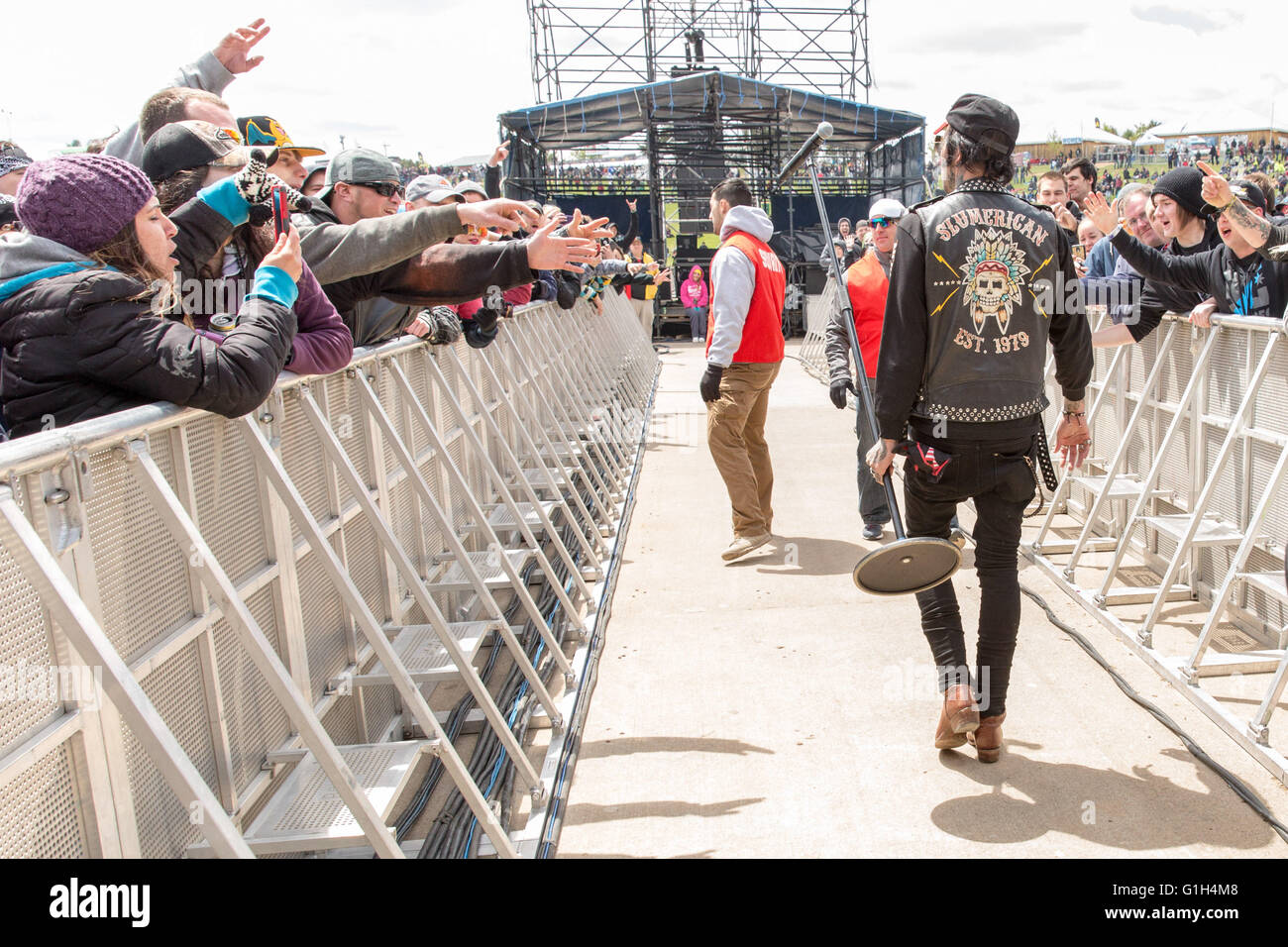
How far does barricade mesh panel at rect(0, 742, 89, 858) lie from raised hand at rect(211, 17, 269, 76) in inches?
131

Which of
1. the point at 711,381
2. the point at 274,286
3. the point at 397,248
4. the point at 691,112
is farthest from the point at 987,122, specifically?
the point at 691,112

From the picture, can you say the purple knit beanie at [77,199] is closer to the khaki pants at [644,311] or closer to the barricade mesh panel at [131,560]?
the barricade mesh panel at [131,560]

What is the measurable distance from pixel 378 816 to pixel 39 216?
4.92 feet

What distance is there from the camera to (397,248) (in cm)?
317

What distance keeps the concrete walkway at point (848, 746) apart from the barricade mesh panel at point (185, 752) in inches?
44.9

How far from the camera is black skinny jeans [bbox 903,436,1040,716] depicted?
3.41 meters

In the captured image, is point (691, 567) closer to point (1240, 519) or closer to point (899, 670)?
point (899, 670)

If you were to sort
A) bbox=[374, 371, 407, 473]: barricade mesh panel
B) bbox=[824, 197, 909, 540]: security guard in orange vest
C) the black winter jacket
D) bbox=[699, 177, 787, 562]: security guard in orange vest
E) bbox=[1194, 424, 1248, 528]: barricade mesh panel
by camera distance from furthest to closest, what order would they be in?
bbox=[699, 177, 787, 562]: security guard in orange vest, bbox=[824, 197, 909, 540]: security guard in orange vest, bbox=[1194, 424, 1248, 528]: barricade mesh panel, bbox=[374, 371, 407, 473]: barricade mesh panel, the black winter jacket

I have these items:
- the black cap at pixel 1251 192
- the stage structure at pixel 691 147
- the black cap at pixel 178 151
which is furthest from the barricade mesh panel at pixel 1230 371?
the stage structure at pixel 691 147

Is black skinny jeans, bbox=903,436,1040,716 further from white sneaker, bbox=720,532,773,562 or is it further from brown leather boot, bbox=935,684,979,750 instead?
white sneaker, bbox=720,532,773,562

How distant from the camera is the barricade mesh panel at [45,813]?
1.78 m

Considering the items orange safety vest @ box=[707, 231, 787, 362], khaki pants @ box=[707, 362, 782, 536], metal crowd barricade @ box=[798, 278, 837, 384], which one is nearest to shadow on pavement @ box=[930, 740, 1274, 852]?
khaki pants @ box=[707, 362, 782, 536]

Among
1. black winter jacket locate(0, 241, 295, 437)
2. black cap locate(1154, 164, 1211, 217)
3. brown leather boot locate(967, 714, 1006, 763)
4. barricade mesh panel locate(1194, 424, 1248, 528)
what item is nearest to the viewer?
black winter jacket locate(0, 241, 295, 437)

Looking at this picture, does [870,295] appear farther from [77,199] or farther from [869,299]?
[77,199]
